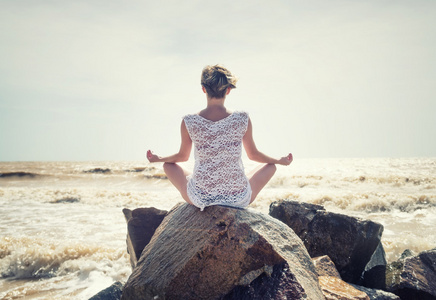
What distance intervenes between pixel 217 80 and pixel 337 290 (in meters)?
2.65

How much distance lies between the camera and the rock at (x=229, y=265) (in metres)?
2.90

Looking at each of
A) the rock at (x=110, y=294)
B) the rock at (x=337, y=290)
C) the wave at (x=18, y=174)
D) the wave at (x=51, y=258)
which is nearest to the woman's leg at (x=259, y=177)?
the rock at (x=337, y=290)

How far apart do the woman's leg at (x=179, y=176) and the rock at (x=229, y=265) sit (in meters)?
0.51

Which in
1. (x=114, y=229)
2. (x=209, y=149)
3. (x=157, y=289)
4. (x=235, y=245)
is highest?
(x=209, y=149)

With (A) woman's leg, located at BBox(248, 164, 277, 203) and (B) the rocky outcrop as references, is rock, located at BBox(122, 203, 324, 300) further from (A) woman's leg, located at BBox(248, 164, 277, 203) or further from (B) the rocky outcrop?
(A) woman's leg, located at BBox(248, 164, 277, 203)

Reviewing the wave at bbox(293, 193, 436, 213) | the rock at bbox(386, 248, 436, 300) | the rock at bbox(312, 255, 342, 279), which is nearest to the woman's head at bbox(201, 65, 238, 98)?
the rock at bbox(312, 255, 342, 279)

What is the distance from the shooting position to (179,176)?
3854mm

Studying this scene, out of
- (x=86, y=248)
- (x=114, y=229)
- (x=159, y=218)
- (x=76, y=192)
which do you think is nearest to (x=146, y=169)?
(x=76, y=192)

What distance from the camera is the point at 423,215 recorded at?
11.6 m

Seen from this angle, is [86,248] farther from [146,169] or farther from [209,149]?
[146,169]

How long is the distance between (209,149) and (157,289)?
1.55 metres

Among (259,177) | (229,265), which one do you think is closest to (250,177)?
(259,177)

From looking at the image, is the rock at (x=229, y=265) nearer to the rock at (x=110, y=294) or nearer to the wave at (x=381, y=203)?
the rock at (x=110, y=294)

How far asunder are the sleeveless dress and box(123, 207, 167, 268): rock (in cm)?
195
